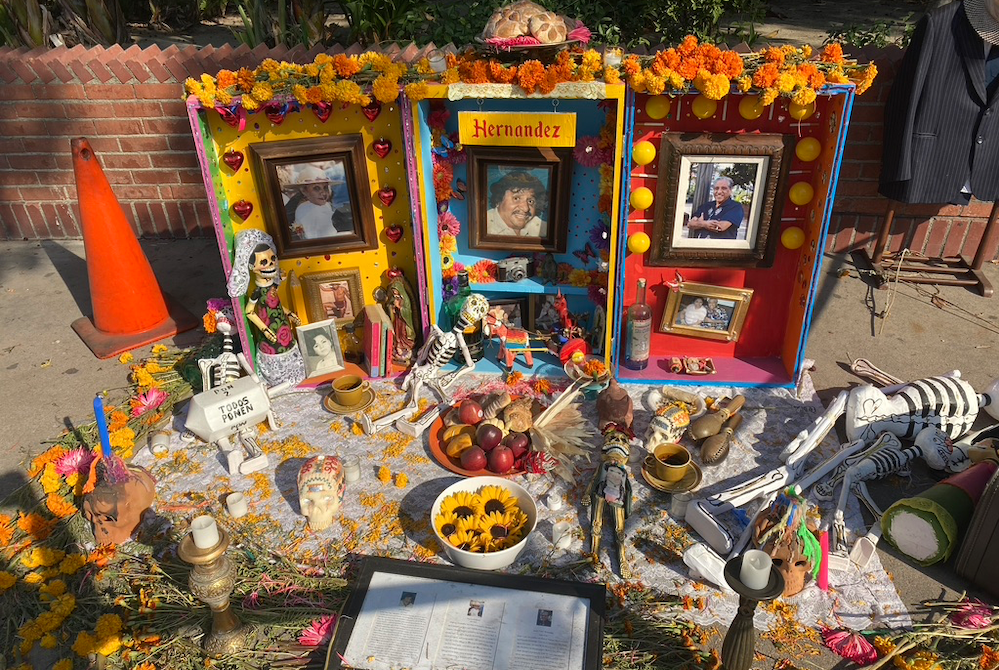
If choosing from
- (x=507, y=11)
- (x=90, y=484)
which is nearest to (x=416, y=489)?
(x=90, y=484)

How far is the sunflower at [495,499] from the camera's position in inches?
192

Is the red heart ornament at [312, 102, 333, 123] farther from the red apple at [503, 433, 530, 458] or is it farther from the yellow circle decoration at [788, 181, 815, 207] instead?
the yellow circle decoration at [788, 181, 815, 207]

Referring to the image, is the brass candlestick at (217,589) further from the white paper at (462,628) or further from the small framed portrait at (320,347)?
the small framed portrait at (320,347)

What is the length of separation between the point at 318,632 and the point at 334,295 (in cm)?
306

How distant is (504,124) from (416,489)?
275cm

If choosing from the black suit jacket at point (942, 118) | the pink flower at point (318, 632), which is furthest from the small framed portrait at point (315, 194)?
the black suit jacket at point (942, 118)

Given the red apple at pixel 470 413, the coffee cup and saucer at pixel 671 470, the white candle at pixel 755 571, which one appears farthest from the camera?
the red apple at pixel 470 413

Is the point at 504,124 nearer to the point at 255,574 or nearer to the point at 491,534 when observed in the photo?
the point at 491,534

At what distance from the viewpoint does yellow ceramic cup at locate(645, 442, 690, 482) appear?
204 inches

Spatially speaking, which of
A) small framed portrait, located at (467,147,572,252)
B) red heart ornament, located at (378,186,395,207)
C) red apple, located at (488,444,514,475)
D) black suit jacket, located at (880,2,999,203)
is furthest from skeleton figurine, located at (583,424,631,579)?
black suit jacket, located at (880,2,999,203)

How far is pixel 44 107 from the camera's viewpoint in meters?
8.32

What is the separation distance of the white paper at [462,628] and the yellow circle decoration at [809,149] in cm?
358

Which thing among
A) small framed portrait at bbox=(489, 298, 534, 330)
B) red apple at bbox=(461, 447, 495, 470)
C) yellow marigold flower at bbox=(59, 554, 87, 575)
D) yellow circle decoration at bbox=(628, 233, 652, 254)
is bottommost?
yellow marigold flower at bbox=(59, 554, 87, 575)

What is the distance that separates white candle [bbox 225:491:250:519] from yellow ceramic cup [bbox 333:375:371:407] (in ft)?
4.01
